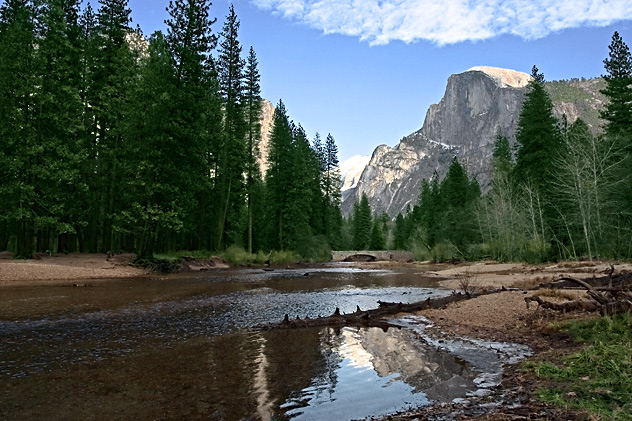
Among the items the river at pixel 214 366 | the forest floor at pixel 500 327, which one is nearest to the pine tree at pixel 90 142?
Result: the forest floor at pixel 500 327

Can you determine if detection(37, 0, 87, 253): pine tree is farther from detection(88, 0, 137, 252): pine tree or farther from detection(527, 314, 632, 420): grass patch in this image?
detection(527, 314, 632, 420): grass patch

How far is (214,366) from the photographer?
713cm

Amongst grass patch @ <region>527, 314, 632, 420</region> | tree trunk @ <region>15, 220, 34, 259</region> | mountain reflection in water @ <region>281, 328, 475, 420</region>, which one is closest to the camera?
grass patch @ <region>527, 314, 632, 420</region>

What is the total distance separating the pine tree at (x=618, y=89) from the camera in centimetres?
3812

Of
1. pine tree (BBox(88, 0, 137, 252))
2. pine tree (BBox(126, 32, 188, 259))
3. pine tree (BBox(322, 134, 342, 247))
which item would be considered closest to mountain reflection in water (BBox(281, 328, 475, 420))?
pine tree (BBox(126, 32, 188, 259))

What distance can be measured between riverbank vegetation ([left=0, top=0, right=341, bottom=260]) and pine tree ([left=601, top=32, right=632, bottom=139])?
35.2 metres

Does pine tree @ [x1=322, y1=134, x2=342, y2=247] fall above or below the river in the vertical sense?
above

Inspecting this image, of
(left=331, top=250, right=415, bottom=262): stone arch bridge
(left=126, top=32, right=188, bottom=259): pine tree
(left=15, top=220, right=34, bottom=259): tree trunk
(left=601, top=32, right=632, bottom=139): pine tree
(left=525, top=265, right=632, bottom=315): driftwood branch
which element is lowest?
(left=331, top=250, right=415, bottom=262): stone arch bridge

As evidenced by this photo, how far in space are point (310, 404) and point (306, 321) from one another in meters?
5.54

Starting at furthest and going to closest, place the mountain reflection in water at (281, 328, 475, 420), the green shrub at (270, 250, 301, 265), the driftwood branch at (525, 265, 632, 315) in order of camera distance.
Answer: the green shrub at (270, 250, 301, 265)
the driftwood branch at (525, 265, 632, 315)
the mountain reflection in water at (281, 328, 475, 420)

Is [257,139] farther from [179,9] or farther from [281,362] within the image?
[281,362]

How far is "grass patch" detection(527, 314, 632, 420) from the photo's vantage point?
418cm

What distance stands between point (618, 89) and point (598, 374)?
45123 millimetres

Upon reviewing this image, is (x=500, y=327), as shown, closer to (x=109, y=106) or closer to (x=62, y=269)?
(x=62, y=269)
